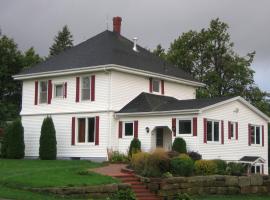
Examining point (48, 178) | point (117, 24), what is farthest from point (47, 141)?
point (48, 178)

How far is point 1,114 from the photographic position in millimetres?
51562

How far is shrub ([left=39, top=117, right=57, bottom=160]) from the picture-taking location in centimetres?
3412

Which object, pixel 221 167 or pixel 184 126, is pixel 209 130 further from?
pixel 221 167

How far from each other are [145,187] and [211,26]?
33105mm

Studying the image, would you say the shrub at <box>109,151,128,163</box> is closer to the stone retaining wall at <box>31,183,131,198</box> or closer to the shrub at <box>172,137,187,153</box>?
the shrub at <box>172,137,187,153</box>

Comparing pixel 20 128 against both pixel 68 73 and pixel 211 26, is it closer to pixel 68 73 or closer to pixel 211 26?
pixel 68 73

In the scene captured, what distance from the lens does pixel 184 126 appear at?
103 ft

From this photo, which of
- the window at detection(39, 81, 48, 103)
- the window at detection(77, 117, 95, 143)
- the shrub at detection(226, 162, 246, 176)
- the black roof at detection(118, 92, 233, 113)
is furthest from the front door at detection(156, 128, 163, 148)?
the window at detection(39, 81, 48, 103)

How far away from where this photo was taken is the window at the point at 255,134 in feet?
119

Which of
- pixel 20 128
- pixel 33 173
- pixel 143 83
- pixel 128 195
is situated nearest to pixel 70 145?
pixel 20 128

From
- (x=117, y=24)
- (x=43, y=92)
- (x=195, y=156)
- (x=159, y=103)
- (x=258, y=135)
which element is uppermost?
(x=117, y=24)

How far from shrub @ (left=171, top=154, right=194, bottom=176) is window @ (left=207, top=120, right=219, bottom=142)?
6118mm

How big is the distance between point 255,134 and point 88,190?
18.2 m

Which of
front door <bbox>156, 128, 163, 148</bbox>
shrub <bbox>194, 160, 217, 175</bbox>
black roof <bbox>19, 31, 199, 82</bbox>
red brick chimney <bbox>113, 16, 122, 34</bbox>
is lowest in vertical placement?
shrub <bbox>194, 160, 217, 175</bbox>
